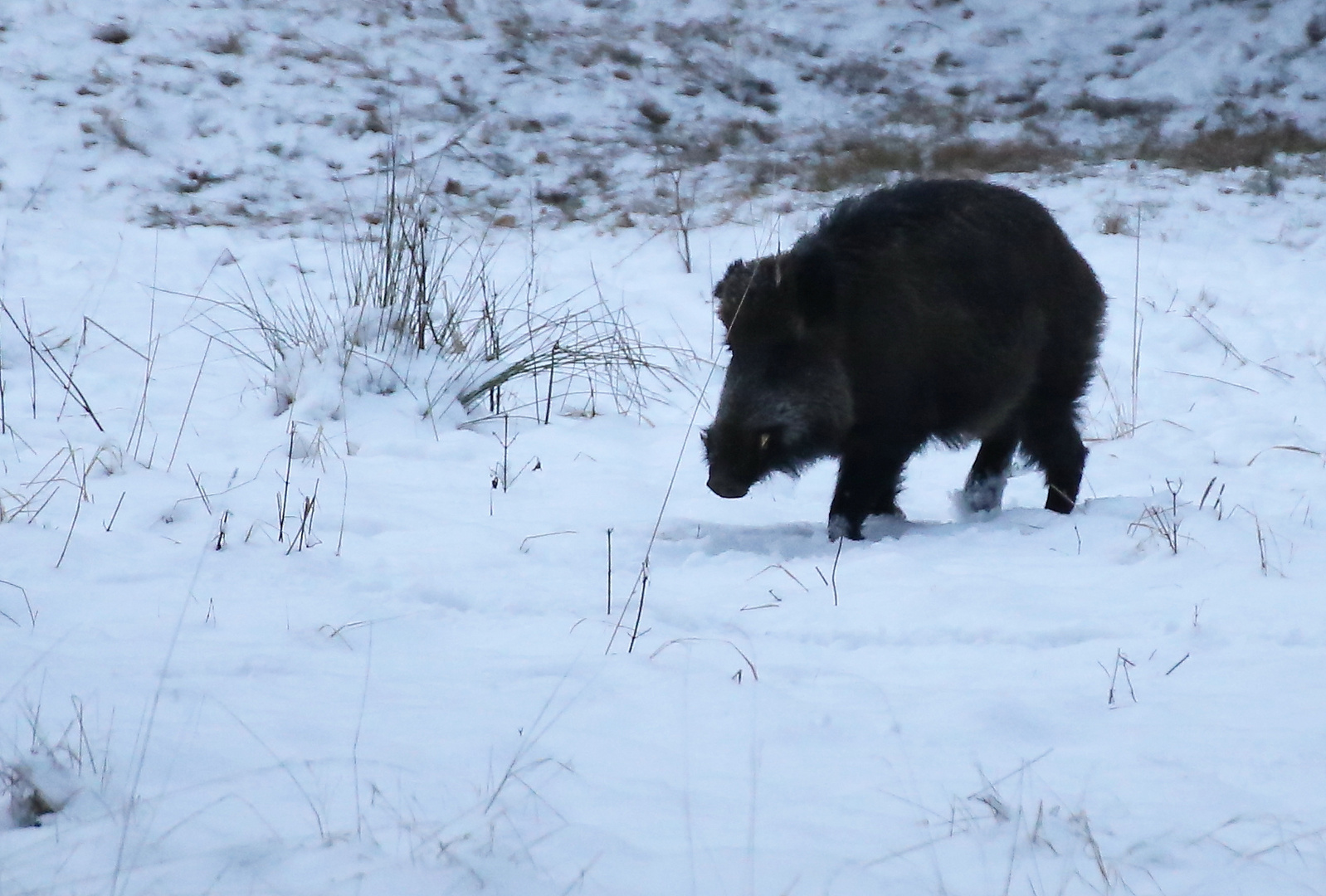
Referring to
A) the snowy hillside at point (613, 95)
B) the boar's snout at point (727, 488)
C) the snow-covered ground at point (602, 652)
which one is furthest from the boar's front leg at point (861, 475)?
the snowy hillside at point (613, 95)

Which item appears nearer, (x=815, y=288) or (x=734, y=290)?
(x=815, y=288)

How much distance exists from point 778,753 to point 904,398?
6.57 feet

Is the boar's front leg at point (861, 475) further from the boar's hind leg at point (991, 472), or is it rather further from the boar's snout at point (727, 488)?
the boar's hind leg at point (991, 472)

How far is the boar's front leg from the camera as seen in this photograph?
3.66m

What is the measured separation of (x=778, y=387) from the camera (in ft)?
11.7

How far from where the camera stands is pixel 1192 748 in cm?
187

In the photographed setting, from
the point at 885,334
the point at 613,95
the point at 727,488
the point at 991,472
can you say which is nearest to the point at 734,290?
the point at 885,334

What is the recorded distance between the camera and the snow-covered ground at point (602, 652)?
151 centimetres

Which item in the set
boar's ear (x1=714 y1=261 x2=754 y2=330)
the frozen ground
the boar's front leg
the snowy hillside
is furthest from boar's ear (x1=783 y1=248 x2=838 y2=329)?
the snowy hillside

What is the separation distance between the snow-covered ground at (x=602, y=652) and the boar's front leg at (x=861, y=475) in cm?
21

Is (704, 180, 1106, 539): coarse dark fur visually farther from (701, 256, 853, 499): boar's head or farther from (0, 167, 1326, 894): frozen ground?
(0, 167, 1326, 894): frozen ground

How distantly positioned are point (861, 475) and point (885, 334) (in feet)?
→ 1.50

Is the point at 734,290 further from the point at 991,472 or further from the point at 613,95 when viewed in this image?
the point at 613,95

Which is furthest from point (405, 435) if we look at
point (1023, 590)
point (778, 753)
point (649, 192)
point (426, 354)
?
point (649, 192)
